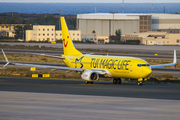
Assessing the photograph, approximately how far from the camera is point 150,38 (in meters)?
190

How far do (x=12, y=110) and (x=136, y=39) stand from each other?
180314 millimetres

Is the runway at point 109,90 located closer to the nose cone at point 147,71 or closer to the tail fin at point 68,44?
the nose cone at point 147,71

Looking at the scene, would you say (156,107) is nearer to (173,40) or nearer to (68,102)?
(68,102)

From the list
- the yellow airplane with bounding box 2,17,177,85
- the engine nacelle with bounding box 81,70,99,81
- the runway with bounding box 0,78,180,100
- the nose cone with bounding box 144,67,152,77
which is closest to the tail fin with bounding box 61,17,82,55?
the yellow airplane with bounding box 2,17,177,85

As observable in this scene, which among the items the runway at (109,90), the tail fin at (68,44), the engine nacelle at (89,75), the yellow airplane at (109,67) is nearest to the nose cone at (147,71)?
the yellow airplane at (109,67)

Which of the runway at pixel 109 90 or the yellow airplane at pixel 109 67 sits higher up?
the yellow airplane at pixel 109 67

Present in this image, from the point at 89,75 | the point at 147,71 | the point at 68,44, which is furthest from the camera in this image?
the point at 68,44

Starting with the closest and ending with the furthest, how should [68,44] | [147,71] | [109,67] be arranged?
[147,71]
[109,67]
[68,44]

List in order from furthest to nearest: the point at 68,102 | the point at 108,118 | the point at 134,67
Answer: the point at 134,67 < the point at 68,102 < the point at 108,118

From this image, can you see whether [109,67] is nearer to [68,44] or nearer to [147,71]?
[147,71]

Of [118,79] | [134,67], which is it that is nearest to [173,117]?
[134,67]

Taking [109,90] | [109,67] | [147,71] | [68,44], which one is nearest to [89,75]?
[109,67]

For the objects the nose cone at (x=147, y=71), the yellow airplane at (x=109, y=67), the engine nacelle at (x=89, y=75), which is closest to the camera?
the nose cone at (x=147, y=71)

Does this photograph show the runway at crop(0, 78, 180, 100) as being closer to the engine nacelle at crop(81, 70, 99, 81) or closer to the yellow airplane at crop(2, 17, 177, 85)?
the yellow airplane at crop(2, 17, 177, 85)
